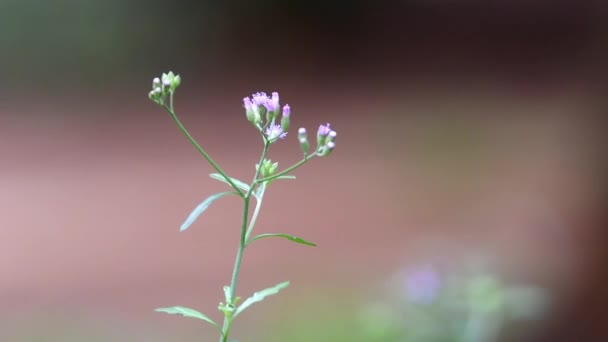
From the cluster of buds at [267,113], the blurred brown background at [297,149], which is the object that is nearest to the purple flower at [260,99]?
the cluster of buds at [267,113]

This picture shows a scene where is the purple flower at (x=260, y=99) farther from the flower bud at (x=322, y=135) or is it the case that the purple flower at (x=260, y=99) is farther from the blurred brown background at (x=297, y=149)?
the blurred brown background at (x=297, y=149)

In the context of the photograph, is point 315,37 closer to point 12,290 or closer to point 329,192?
point 329,192

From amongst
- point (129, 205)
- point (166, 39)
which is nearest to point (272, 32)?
point (166, 39)

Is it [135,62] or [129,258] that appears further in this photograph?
[135,62]

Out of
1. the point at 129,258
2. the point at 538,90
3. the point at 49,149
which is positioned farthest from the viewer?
the point at 538,90

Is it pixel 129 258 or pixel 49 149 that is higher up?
pixel 49 149

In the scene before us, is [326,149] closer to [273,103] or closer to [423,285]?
[273,103]

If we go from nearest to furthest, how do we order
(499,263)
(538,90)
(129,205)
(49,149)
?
(499,263), (129,205), (49,149), (538,90)

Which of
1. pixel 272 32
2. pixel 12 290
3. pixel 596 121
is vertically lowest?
pixel 12 290
